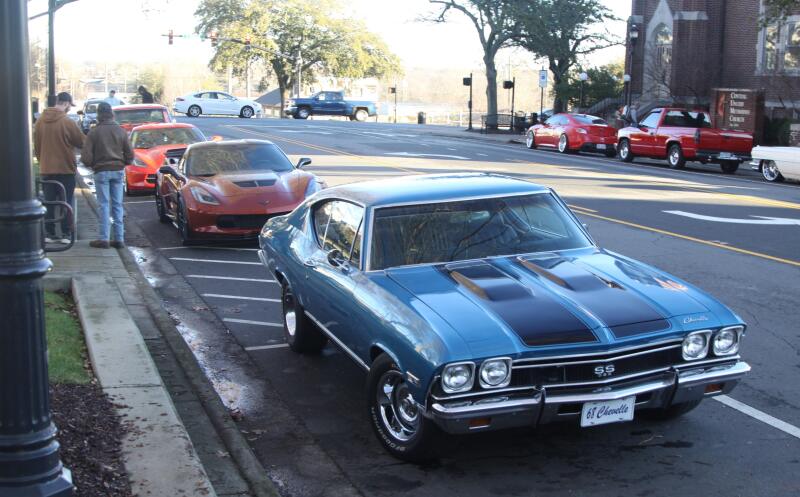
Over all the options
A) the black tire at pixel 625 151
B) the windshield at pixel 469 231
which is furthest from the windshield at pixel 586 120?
the windshield at pixel 469 231

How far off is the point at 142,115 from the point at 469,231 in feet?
61.6

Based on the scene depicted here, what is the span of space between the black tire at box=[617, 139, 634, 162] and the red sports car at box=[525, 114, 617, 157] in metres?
1.64

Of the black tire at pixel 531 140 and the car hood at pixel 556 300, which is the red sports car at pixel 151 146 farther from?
the black tire at pixel 531 140

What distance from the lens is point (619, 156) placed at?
31000 millimetres

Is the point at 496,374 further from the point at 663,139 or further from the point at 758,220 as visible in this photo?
the point at 663,139

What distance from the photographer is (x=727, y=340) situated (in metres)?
5.54

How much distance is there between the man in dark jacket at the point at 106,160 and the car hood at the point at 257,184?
50.8 inches

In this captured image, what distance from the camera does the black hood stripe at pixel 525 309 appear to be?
5.09m

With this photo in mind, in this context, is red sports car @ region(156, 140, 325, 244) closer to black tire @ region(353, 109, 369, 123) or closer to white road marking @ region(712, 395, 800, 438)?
white road marking @ region(712, 395, 800, 438)

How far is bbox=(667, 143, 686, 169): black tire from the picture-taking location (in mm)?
27922

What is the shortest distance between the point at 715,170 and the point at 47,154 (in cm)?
2186

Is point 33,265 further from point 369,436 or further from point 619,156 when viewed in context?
point 619,156

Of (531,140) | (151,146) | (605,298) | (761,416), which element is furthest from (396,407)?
(531,140)

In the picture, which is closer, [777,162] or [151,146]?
[151,146]
